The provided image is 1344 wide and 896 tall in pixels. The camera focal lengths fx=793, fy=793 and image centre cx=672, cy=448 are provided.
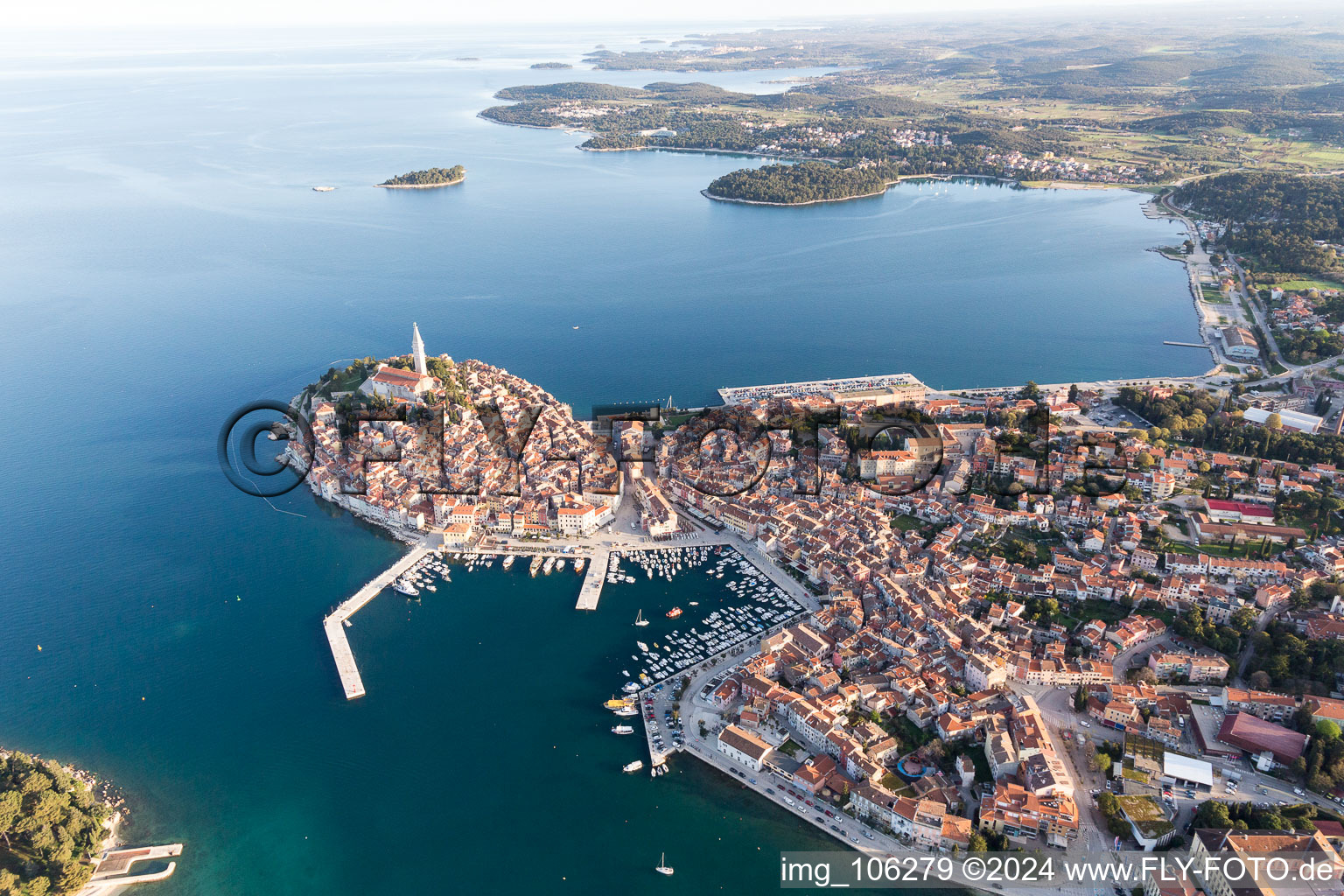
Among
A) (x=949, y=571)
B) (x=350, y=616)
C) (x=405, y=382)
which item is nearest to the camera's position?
(x=350, y=616)

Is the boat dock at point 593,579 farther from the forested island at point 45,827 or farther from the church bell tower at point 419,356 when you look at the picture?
the church bell tower at point 419,356

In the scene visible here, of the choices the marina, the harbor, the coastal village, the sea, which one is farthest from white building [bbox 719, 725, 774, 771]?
the marina

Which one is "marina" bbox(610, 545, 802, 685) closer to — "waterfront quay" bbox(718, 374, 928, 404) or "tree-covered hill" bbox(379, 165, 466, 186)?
"waterfront quay" bbox(718, 374, 928, 404)

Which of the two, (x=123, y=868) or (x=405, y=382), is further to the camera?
(x=405, y=382)

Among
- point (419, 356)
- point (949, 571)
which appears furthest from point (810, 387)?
point (419, 356)

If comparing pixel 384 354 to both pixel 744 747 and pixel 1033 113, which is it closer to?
pixel 744 747

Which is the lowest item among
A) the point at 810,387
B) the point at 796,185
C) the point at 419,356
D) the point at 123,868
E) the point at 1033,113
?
the point at 123,868

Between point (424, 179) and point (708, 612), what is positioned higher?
point (424, 179)

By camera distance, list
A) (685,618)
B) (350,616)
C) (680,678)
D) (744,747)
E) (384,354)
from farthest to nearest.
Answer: (384,354), (350,616), (685,618), (680,678), (744,747)

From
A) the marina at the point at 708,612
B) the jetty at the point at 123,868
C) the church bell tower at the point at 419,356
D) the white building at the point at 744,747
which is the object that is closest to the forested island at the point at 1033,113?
the marina at the point at 708,612
